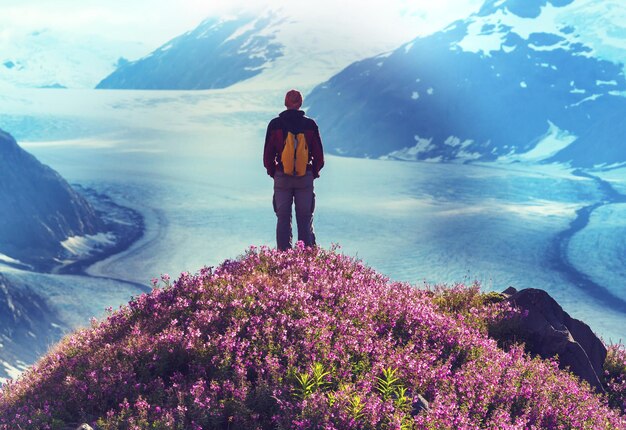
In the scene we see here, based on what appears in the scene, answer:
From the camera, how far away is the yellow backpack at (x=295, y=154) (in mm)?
10086

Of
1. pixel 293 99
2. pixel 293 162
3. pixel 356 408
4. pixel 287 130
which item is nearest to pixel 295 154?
pixel 293 162

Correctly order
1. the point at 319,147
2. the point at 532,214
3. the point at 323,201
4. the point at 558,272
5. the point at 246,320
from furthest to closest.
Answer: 1. the point at 532,214
2. the point at 323,201
3. the point at 558,272
4. the point at 319,147
5. the point at 246,320

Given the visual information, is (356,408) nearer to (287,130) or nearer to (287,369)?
(287,369)

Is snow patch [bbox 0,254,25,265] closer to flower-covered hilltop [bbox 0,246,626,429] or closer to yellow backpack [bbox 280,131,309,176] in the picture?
yellow backpack [bbox 280,131,309,176]

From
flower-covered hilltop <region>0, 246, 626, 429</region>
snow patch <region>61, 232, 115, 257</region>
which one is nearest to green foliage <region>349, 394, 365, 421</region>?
flower-covered hilltop <region>0, 246, 626, 429</region>

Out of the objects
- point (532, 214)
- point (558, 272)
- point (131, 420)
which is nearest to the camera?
point (131, 420)

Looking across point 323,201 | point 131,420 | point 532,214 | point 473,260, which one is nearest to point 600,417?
point 131,420

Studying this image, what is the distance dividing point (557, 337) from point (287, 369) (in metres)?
4.28

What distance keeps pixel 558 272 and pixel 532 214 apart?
41300 millimetres

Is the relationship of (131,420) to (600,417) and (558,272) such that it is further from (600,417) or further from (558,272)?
(558,272)

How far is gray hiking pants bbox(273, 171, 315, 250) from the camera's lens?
34.3 ft

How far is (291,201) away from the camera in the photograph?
1071 centimetres

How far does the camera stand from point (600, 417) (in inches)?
273

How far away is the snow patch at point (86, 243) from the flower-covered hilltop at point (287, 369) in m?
185
